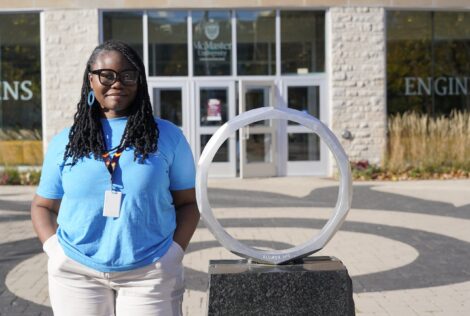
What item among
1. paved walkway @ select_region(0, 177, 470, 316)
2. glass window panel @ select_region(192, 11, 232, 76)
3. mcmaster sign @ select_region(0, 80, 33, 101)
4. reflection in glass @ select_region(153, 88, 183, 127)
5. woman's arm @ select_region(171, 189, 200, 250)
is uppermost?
glass window panel @ select_region(192, 11, 232, 76)

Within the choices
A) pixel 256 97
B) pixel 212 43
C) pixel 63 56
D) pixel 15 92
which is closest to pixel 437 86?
pixel 256 97

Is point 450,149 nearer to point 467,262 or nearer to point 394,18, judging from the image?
point 394,18

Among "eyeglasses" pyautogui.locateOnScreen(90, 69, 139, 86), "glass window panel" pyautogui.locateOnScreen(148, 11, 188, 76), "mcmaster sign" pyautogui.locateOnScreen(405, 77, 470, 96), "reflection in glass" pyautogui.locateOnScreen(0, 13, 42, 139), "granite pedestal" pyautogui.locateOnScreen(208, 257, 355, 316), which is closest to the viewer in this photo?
"eyeglasses" pyautogui.locateOnScreen(90, 69, 139, 86)

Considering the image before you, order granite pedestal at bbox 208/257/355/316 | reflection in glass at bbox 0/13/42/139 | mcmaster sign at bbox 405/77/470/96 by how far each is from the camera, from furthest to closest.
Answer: mcmaster sign at bbox 405/77/470/96 < reflection in glass at bbox 0/13/42/139 < granite pedestal at bbox 208/257/355/316

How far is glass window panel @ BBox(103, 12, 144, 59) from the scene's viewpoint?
50.0 feet

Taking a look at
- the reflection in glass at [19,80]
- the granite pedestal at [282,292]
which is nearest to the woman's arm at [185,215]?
the granite pedestal at [282,292]

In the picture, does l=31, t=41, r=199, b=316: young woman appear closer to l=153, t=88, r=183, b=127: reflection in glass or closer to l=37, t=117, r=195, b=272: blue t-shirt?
l=37, t=117, r=195, b=272: blue t-shirt

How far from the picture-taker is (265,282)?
2.96 meters

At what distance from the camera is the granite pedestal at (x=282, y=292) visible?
2941 mm

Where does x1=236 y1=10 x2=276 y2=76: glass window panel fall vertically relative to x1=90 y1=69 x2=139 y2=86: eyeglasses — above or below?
above

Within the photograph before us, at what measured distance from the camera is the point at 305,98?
15484mm

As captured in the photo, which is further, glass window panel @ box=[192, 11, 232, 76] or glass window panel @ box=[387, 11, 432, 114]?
glass window panel @ box=[387, 11, 432, 114]

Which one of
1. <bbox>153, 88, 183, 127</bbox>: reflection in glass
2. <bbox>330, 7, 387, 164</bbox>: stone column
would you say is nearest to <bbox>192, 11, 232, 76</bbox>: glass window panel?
<bbox>153, 88, 183, 127</bbox>: reflection in glass

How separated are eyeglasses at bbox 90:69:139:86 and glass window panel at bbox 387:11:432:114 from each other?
13.4 meters
